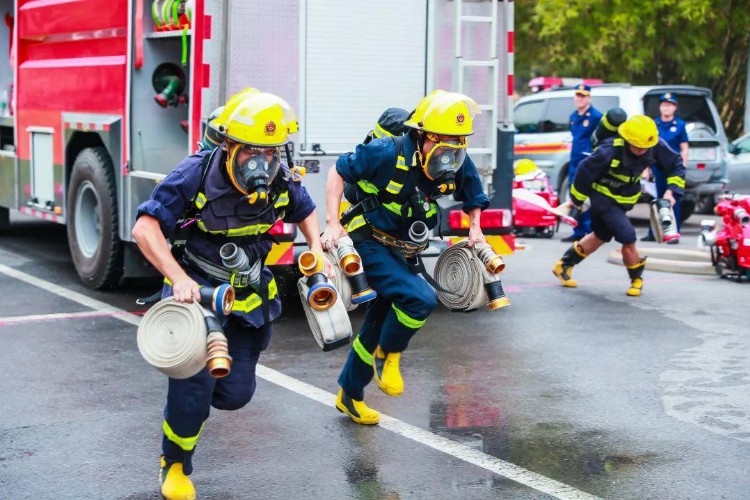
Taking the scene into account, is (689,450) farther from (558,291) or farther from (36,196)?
(36,196)

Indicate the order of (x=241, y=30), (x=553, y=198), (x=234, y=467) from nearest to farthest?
(x=234, y=467)
(x=241, y=30)
(x=553, y=198)

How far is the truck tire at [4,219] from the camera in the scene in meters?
14.0

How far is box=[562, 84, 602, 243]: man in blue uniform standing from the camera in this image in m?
14.7

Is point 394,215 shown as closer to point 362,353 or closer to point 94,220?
point 362,353

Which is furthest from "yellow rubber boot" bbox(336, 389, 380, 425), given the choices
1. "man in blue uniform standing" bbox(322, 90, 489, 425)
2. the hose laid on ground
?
the hose laid on ground

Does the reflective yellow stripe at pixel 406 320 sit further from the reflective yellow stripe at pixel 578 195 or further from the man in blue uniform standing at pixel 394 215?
the reflective yellow stripe at pixel 578 195

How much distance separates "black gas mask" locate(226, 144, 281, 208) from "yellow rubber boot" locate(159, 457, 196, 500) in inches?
44.4

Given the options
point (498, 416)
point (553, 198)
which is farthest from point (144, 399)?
point (553, 198)

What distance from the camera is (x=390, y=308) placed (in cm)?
637

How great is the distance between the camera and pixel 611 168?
1055 cm

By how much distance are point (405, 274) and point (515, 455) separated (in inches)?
42.7

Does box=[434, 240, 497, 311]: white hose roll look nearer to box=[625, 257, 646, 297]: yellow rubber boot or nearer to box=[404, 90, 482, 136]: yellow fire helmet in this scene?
box=[404, 90, 482, 136]: yellow fire helmet

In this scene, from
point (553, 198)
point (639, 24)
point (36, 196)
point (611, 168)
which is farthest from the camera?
point (639, 24)

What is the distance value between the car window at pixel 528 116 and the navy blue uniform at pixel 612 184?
7.35m
